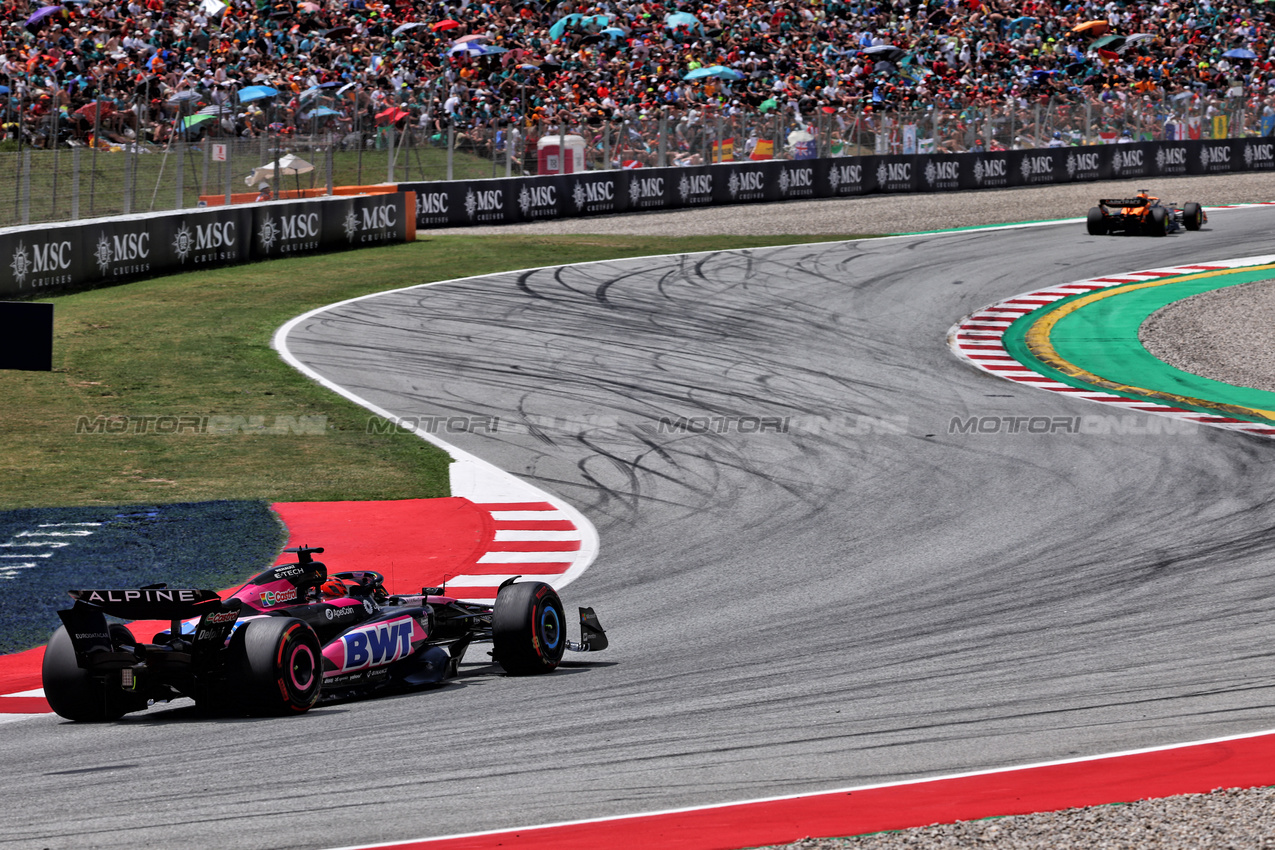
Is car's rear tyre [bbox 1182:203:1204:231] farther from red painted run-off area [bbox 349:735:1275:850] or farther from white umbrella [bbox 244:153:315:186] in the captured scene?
red painted run-off area [bbox 349:735:1275:850]

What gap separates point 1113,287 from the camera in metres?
26.0

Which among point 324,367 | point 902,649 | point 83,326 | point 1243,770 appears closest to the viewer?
point 1243,770

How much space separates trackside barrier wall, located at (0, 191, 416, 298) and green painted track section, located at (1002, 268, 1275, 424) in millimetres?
13287

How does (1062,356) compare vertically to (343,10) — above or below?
below

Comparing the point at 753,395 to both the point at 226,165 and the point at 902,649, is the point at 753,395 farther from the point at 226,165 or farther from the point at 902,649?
the point at 226,165

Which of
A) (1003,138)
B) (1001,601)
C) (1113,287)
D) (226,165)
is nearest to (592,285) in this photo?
(226,165)

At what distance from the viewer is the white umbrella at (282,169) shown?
27.7 m

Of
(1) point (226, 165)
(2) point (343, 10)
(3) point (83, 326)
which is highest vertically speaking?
(2) point (343, 10)

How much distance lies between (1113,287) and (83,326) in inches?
673

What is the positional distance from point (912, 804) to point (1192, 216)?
28.1 m

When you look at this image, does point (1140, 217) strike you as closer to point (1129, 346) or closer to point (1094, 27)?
point (1129, 346)

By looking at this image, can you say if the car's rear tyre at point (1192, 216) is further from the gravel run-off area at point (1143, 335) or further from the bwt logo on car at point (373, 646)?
the bwt logo on car at point (373, 646)

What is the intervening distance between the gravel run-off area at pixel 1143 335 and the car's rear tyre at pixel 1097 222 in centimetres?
349

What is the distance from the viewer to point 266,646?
23.5 feet
